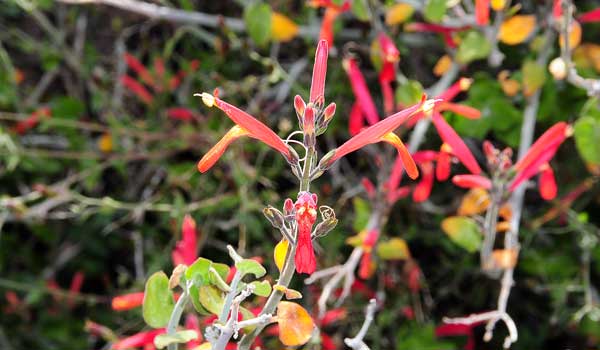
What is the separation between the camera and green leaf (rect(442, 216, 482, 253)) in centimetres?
168

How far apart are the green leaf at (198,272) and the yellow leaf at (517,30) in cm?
112

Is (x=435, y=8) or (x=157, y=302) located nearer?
(x=157, y=302)

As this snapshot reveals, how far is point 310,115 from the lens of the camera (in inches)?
38.9

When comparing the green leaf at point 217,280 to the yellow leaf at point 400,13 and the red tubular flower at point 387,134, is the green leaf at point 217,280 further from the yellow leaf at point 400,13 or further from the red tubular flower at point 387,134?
the yellow leaf at point 400,13

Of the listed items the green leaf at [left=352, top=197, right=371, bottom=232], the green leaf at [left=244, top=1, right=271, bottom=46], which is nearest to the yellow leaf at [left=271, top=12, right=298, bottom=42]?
the green leaf at [left=244, top=1, right=271, bottom=46]

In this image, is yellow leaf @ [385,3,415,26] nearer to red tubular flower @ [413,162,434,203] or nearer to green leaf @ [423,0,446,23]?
green leaf @ [423,0,446,23]

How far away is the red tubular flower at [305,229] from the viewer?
0.94 metres

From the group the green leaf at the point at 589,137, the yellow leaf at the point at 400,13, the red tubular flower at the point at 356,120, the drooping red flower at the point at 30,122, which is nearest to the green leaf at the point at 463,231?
the green leaf at the point at 589,137

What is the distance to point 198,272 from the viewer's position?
44.4 inches

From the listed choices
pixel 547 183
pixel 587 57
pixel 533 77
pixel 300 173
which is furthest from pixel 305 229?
pixel 587 57

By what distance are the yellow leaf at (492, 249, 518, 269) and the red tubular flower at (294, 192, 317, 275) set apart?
83 cm

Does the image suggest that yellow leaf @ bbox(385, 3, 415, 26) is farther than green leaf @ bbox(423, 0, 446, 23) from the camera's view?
Yes

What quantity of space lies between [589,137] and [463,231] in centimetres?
→ 35

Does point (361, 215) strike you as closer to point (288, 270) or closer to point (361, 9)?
point (361, 9)
